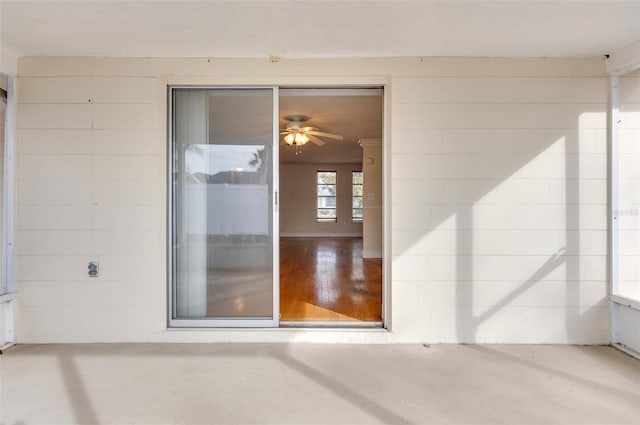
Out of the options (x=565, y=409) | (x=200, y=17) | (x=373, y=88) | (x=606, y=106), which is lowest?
(x=565, y=409)

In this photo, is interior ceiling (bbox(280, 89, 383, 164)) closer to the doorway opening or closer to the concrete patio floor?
the doorway opening

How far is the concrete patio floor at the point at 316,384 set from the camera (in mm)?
1843

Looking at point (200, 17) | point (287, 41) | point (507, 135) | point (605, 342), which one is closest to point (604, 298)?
point (605, 342)

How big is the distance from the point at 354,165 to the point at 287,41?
8.64m

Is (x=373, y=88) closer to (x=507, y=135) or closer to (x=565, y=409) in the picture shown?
(x=507, y=135)

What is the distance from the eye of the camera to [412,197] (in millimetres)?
2777

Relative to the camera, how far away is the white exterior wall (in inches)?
108

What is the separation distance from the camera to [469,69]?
2750mm

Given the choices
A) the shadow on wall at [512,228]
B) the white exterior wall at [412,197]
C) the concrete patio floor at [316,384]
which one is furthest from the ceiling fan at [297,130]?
the concrete patio floor at [316,384]

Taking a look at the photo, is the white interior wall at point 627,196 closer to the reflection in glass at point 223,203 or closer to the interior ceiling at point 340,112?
the interior ceiling at point 340,112

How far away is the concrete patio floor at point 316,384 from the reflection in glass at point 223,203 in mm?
469

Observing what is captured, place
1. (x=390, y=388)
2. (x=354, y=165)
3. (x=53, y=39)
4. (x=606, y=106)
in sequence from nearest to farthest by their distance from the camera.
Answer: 1. (x=390, y=388)
2. (x=53, y=39)
3. (x=606, y=106)
4. (x=354, y=165)

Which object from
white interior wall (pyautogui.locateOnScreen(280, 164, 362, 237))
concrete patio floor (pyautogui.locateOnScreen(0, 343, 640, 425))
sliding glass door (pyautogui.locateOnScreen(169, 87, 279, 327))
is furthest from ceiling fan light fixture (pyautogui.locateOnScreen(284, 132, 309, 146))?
white interior wall (pyautogui.locateOnScreen(280, 164, 362, 237))

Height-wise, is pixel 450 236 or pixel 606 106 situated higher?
pixel 606 106
